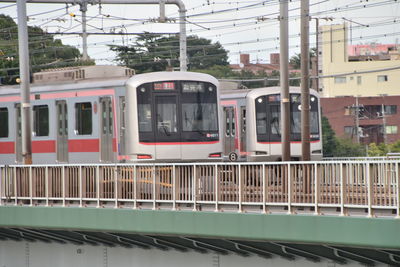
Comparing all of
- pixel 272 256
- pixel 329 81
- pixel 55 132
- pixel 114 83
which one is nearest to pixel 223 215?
pixel 272 256

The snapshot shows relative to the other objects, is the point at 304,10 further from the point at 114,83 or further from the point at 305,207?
the point at 305,207

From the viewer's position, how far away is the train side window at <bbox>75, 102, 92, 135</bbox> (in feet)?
91.5

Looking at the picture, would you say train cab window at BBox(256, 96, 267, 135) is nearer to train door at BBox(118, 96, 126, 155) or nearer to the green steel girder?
train door at BBox(118, 96, 126, 155)

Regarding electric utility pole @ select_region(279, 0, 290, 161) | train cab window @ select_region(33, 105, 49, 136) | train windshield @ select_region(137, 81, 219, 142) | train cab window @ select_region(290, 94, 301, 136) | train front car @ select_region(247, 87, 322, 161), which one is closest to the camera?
electric utility pole @ select_region(279, 0, 290, 161)

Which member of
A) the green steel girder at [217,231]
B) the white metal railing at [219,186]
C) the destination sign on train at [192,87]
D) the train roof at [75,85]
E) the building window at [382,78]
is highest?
the building window at [382,78]

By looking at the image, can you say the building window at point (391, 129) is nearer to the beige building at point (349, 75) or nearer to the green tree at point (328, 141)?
the beige building at point (349, 75)

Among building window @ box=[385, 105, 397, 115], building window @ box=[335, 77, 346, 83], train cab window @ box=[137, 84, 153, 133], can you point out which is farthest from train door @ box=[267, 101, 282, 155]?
building window @ box=[335, 77, 346, 83]

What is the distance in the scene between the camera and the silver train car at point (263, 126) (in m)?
32.9

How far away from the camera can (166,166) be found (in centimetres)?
2020

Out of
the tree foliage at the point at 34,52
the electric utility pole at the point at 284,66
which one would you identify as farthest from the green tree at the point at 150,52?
the electric utility pole at the point at 284,66

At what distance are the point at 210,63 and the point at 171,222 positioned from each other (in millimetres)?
85722

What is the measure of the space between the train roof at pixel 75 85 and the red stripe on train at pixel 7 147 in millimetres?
1567

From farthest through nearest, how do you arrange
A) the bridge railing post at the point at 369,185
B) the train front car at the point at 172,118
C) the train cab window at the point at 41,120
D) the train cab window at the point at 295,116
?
the train cab window at the point at 295,116 → the train cab window at the point at 41,120 → the train front car at the point at 172,118 → the bridge railing post at the point at 369,185

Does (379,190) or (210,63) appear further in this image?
(210,63)
